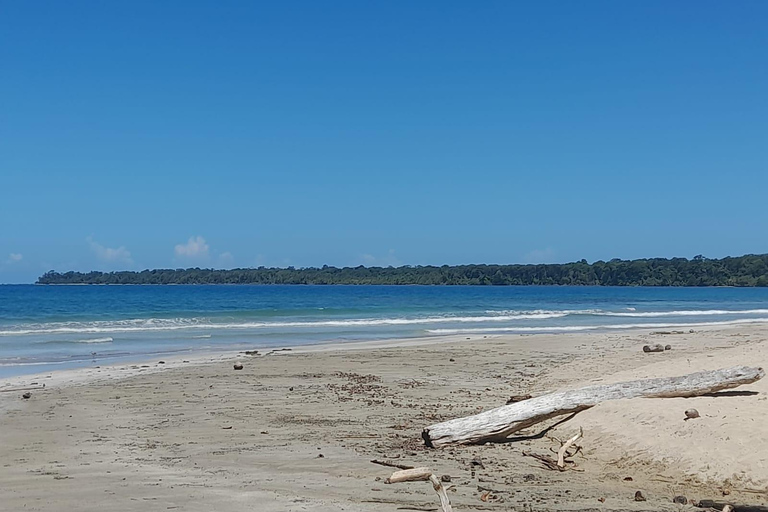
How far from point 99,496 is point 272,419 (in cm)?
431

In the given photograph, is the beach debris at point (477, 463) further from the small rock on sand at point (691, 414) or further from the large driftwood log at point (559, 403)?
the small rock on sand at point (691, 414)

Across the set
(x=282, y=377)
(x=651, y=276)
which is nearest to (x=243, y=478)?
(x=282, y=377)

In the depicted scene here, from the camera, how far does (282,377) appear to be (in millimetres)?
16359

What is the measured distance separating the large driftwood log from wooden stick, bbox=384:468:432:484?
163 centimetres

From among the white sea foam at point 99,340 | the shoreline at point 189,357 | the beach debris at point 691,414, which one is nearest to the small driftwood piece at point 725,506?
the beach debris at point 691,414

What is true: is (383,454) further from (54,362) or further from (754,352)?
(54,362)

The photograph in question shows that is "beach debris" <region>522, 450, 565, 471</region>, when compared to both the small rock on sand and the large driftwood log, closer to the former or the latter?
the large driftwood log

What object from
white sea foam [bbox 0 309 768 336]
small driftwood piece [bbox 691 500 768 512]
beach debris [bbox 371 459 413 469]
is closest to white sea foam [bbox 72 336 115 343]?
white sea foam [bbox 0 309 768 336]

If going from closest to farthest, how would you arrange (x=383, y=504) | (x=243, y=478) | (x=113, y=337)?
(x=383, y=504)
(x=243, y=478)
(x=113, y=337)

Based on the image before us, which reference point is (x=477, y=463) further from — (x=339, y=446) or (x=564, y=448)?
(x=339, y=446)

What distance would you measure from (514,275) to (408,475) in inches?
6490

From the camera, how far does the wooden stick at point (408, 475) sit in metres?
7.44

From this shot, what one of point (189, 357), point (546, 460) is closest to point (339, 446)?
point (546, 460)

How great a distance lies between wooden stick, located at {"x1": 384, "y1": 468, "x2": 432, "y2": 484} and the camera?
7.44m
